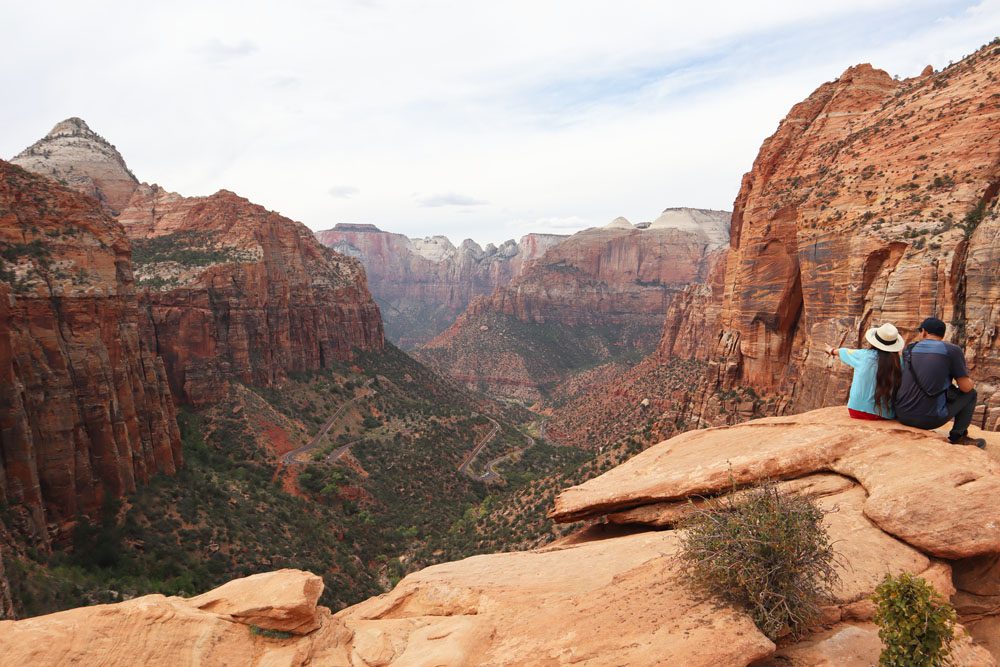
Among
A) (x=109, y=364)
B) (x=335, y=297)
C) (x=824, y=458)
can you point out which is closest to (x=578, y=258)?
(x=335, y=297)

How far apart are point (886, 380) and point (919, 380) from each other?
633mm

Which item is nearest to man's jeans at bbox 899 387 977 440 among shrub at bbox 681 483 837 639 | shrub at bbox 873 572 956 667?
shrub at bbox 681 483 837 639

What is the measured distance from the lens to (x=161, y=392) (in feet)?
118

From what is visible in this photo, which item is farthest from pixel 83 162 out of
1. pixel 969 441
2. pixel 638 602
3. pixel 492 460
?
pixel 969 441

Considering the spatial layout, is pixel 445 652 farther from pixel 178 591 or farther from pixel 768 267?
pixel 768 267

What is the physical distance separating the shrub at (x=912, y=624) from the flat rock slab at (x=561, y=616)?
4.49ft

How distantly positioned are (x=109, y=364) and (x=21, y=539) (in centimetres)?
1014

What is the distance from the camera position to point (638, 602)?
25.4ft

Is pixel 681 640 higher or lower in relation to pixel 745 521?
lower

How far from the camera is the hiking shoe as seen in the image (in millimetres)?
9430

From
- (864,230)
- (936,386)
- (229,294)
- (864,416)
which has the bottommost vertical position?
(864,416)

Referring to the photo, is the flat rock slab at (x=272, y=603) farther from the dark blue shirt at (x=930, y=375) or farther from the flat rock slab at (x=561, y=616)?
the dark blue shirt at (x=930, y=375)

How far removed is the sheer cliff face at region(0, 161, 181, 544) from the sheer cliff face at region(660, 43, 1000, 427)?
1483 inches

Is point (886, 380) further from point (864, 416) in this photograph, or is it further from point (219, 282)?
point (219, 282)
